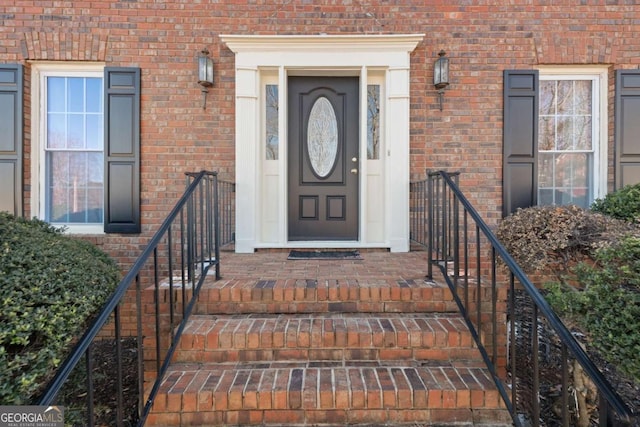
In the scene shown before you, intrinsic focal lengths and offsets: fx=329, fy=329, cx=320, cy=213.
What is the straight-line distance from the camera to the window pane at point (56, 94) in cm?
392

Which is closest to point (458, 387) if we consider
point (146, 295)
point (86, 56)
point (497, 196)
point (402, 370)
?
point (402, 370)

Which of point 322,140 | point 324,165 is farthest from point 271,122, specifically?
point 324,165

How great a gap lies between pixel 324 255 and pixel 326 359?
1640 millimetres

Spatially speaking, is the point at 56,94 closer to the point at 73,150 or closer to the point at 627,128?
the point at 73,150

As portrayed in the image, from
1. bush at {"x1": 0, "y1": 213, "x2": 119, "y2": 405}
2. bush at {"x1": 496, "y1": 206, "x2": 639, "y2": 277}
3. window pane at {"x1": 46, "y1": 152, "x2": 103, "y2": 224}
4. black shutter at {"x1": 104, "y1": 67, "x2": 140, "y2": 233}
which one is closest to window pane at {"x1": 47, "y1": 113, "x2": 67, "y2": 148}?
window pane at {"x1": 46, "y1": 152, "x2": 103, "y2": 224}

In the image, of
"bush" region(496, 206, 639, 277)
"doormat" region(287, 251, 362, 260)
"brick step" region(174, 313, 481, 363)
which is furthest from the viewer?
"doormat" region(287, 251, 362, 260)

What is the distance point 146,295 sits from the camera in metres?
2.41

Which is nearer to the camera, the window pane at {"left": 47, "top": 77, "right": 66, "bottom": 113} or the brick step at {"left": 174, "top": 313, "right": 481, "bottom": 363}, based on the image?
the brick step at {"left": 174, "top": 313, "right": 481, "bottom": 363}

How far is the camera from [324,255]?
369 centimetres

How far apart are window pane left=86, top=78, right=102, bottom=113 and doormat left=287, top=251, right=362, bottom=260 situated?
294 cm

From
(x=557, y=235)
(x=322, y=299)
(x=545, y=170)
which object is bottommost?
(x=322, y=299)

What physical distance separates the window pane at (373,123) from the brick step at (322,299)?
6.85 feet

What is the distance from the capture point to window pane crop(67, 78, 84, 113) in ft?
12.9

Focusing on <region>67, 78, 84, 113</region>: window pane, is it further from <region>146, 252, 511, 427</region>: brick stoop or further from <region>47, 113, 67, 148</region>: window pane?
<region>146, 252, 511, 427</region>: brick stoop
